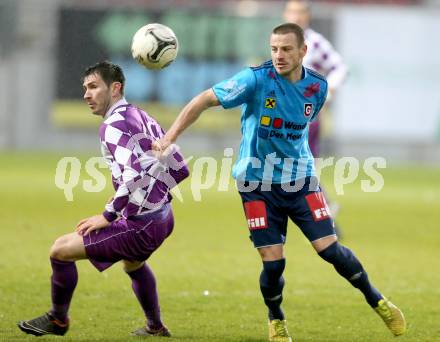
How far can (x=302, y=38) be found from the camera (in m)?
7.24

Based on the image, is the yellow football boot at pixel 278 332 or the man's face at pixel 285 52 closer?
the man's face at pixel 285 52

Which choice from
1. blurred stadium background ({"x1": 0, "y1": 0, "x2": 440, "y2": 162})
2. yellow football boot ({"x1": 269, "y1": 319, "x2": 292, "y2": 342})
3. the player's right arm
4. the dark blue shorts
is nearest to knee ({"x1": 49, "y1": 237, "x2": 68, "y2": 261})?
the player's right arm

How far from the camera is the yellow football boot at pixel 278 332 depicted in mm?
7266

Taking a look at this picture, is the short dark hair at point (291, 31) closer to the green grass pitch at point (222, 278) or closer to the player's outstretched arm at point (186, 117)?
the player's outstretched arm at point (186, 117)

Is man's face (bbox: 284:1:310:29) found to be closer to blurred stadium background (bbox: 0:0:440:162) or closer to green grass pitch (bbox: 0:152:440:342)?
green grass pitch (bbox: 0:152:440:342)

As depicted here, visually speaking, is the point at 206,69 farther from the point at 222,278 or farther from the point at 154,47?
the point at 154,47

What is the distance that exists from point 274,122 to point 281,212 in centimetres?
64

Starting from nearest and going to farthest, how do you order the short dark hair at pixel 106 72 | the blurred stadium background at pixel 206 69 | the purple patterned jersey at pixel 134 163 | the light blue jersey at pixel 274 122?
the purple patterned jersey at pixel 134 163 → the short dark hair at pixel 106 72 → the light blue jersey at pixel 274 122 → the blurred stadium background at pixel 206 69

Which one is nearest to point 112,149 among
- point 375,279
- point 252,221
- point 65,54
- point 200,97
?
point 200,97

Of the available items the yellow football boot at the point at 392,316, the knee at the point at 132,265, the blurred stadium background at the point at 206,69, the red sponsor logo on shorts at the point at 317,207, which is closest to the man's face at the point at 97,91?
the knee at the point at 132,265

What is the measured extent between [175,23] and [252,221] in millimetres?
20385

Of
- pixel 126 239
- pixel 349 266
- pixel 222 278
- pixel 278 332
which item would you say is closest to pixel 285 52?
pixel 349 266

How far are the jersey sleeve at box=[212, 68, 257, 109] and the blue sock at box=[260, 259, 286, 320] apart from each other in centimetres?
115

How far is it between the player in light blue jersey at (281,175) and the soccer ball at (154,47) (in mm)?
542
